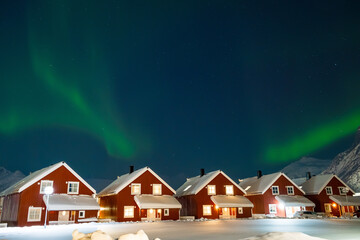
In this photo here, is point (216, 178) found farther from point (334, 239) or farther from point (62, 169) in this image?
point (334, 239)

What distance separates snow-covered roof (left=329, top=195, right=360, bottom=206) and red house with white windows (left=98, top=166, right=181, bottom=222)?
28.2 meters

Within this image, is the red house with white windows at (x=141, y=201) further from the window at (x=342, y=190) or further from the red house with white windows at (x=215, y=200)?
the window at (x=342, y=190)

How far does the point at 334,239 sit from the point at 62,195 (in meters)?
30.6

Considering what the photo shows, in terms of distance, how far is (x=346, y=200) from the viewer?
50.5 meters

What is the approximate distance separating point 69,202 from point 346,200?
4459 centimetres

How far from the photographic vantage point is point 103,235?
39.7ft

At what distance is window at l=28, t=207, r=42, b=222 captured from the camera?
33438mm

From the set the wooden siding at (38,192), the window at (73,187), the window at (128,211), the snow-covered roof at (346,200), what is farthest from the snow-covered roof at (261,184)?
the window at (73,187)

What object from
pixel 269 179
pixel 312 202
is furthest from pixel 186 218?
pixel 312 202

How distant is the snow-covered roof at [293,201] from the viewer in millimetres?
46491

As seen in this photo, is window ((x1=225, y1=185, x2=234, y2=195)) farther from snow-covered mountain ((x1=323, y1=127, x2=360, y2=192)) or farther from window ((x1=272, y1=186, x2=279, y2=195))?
snow-covered mountain ((x1=323, y1=127, x2=360, y2=192))

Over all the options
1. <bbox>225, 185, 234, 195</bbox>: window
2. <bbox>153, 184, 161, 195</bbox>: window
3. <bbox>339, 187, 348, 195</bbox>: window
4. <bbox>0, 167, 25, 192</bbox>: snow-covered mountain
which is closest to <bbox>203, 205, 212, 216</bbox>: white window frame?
<bbox>225, 185, 234, 195</bbox>: window

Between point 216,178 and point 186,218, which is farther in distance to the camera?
point 216,178

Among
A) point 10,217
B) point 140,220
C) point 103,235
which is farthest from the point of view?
point 140,220
